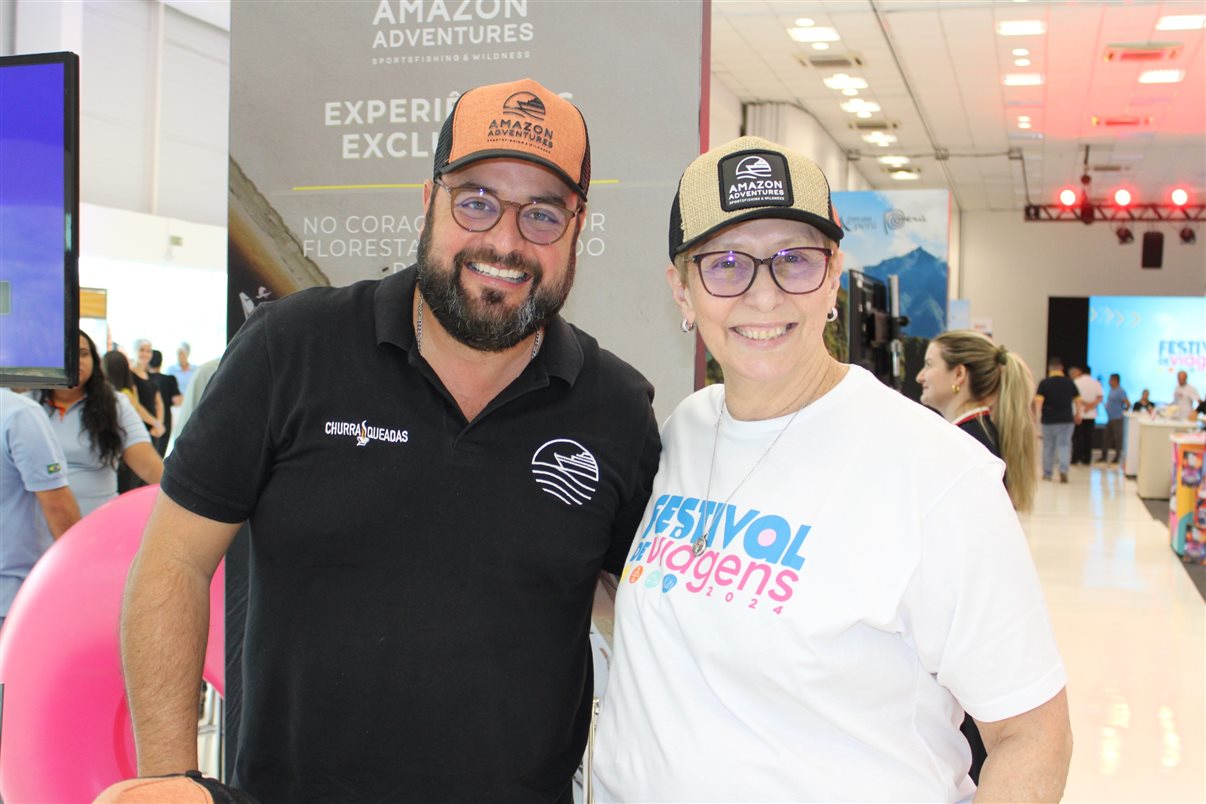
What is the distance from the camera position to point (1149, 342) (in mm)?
21016

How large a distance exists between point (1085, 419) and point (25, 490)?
698 inches

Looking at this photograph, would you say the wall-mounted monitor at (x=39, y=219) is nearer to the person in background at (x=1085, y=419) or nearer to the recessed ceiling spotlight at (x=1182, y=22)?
the recessed ceiling spotlight at (x=1182, y=22)

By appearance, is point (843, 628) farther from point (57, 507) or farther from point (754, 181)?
point (57, 507)

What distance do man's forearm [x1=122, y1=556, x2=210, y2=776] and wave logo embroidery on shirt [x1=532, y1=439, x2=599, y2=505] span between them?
0.53m

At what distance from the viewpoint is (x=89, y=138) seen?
1116cm

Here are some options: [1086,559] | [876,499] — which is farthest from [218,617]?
[1086,559]

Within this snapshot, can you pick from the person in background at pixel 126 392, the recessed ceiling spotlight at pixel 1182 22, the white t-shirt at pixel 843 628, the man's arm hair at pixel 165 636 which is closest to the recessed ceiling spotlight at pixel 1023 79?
the recessed ceiling spotlight at pixel 1182 22

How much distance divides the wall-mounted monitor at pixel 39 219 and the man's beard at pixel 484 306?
0.63 meters

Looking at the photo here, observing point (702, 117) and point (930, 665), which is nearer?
point (930, 665)

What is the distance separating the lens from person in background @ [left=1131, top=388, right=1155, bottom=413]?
737 inches

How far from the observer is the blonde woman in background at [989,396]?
4262mm

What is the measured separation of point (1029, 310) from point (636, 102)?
22.1 meters

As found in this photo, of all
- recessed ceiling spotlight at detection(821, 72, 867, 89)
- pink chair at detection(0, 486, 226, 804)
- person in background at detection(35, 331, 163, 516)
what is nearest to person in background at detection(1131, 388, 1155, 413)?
recessed ceiling spotlight at detection(821, 72, 867, 89)

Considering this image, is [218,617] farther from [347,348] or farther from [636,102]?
[636,102]
